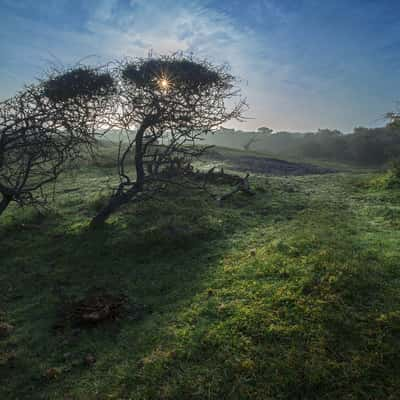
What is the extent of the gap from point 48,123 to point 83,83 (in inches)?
192

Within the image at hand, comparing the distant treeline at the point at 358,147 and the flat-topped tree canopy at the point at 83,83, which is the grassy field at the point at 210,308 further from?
the distant treeline at the point at 358,147

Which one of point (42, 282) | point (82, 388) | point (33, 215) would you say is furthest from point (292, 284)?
point (33, 215)

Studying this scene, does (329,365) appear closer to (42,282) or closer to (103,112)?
(42,282)

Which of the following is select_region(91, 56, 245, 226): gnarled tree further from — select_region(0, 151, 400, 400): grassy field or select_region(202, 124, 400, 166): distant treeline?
select_region(202, 124, 400, 166): distant treeline

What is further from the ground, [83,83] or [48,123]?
[83,83]

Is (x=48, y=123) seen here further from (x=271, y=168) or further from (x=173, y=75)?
(x=271, y=168)

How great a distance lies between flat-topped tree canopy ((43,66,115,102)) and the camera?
9.59 metres

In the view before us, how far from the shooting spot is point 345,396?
11.1 ft

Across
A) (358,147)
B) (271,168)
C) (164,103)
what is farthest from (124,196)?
(358,147)

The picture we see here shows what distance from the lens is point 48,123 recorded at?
6473mm

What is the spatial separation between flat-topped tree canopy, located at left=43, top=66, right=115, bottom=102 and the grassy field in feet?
16.0

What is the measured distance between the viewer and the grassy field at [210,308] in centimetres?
372

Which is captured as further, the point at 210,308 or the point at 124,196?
the point at 124,196

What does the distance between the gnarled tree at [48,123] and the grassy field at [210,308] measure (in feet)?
9.24
